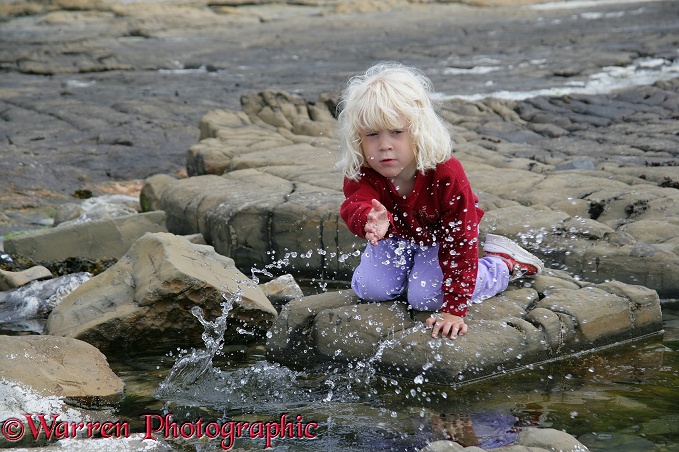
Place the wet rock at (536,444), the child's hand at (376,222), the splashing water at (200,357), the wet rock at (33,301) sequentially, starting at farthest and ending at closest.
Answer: the wet rock at (33,301), the splashing water at (200,357), the child's hand at (376,222), the wet rock at (536,444)

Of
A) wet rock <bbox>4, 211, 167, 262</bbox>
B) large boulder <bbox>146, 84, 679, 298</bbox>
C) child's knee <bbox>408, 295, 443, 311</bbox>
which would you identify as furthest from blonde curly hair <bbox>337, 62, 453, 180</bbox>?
wet rock <bbox>4, 211, 167, 262</bbox>

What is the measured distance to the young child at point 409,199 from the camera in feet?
12.0

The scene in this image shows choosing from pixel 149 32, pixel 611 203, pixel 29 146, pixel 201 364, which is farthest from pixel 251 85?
A: pixel 201 364

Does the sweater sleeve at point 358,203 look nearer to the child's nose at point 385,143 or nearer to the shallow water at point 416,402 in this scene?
the child's nose at point 385,143

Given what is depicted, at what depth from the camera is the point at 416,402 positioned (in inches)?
146

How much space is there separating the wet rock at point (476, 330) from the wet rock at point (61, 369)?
33.8 inches

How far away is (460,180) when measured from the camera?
3787 mm

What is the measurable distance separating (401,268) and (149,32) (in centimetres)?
1768

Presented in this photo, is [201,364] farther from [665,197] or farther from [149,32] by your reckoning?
[149,32]

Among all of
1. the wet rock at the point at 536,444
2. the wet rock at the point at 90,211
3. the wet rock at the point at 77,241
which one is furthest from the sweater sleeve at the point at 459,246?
the wet rock at the point at 90,211

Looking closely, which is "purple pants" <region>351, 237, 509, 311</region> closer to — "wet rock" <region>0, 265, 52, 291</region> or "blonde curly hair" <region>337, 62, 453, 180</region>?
"blonde curly hair" <region>337, 62, 453, 180</region>

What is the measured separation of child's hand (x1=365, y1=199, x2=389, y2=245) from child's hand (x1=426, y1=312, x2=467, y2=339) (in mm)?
650

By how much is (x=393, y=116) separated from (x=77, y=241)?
351cm

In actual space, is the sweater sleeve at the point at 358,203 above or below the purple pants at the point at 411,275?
above
